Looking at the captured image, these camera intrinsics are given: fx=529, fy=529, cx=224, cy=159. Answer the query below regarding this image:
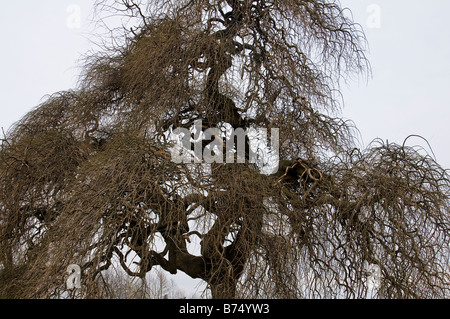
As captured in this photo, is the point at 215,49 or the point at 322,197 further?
the point at 215,49

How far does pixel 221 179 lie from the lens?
449 centimetres

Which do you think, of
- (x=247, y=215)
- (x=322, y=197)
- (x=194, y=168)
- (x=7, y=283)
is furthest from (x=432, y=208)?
(x=7, y=283)

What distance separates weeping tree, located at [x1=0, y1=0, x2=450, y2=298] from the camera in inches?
163

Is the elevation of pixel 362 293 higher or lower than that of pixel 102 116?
lower

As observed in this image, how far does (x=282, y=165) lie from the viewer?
552 cm

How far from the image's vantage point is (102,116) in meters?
6.64

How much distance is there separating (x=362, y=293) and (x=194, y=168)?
1.75m

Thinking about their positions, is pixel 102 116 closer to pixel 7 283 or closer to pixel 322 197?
pixel 7 283

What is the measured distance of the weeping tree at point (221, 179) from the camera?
4.15 meters

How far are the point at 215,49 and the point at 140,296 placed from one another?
8.29ft

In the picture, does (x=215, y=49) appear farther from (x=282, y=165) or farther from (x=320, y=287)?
(x=320, y=287)
